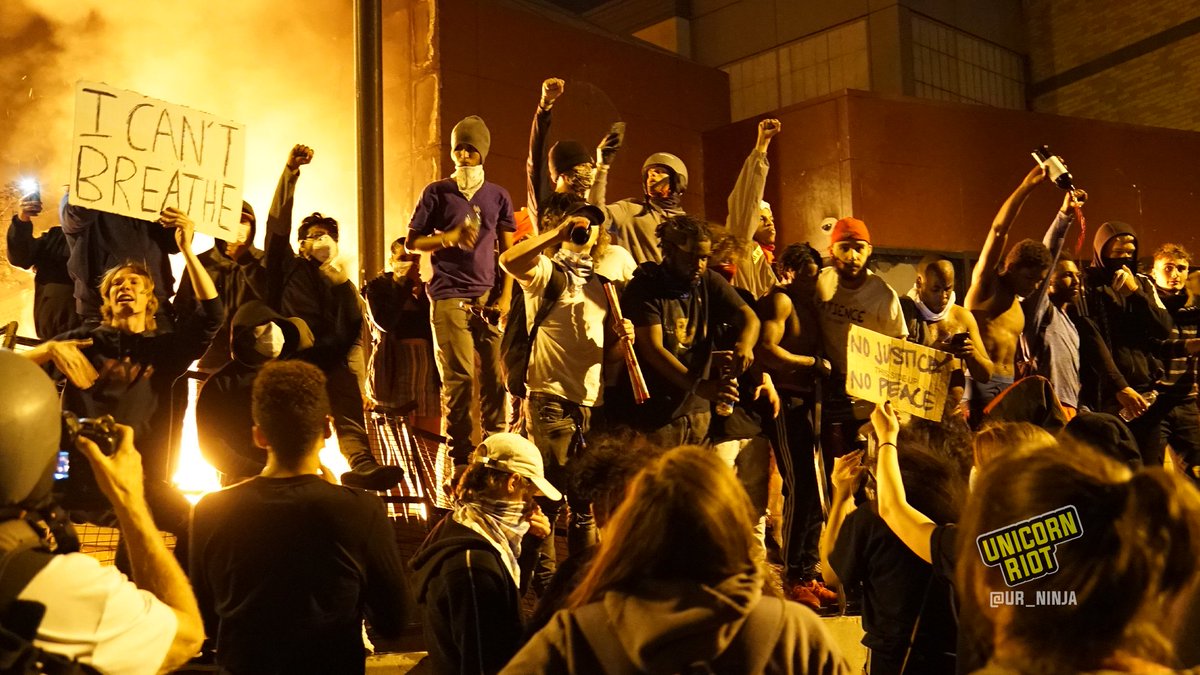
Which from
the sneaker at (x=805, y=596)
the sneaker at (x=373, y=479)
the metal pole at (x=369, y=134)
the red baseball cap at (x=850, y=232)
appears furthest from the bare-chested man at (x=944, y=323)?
the metal pole at (x=369, y=134)

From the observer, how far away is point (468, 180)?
8516 millimetres

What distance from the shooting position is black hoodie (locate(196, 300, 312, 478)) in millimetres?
6164

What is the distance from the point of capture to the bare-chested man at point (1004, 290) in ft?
28.7

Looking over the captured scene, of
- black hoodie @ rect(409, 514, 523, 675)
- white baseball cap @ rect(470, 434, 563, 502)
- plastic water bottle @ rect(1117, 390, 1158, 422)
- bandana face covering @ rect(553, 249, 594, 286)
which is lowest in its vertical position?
black hoodie @ rect(409, 514, 523, 675)

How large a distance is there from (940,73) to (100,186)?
15171mm

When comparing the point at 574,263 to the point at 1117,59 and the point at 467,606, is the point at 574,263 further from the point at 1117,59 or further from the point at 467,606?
the point at 1117,59

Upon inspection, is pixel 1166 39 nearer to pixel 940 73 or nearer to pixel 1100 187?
pixel 940 73

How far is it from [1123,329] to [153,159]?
22.1 ft

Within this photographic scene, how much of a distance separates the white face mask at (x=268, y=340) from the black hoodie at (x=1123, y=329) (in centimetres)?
560

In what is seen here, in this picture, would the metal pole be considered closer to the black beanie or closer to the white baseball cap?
the black beanie

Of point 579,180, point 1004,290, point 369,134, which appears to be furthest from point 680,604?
point 369,134

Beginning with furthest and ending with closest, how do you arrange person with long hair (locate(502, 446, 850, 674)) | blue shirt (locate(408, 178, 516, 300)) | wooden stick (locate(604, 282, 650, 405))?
1. blue shirt (locate(408, 178, 516, 300))
2. wooden stick (locate(604, 282, 650, 405))
3. person with long hair (locate(502, 446, 850, 674))

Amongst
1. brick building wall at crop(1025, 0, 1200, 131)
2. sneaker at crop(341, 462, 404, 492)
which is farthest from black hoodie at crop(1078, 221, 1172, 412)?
brick building wall at crop(1025, 0, 1200, 131)

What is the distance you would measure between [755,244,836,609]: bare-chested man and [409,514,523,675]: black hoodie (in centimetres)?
303
